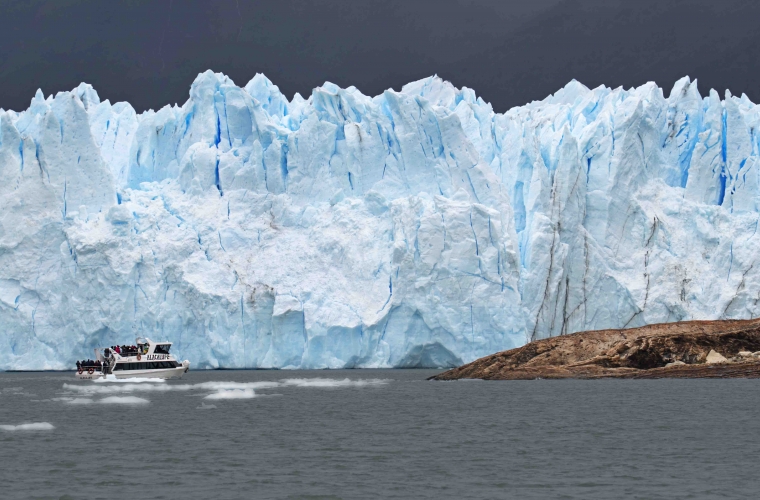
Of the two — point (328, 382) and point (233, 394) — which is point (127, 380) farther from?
point (233, 394)

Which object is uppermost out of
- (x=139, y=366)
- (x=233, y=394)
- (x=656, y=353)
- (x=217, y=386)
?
Result: (x=656, y=353)

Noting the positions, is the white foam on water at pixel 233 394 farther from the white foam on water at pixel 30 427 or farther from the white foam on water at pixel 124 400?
the white foam on water at pixel 30 427

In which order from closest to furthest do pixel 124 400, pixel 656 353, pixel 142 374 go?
pixel 124 400
pixel 656 353
pixel 142 374

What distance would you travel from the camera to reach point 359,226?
3984 centimetres

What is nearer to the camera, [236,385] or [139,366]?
[236,385]

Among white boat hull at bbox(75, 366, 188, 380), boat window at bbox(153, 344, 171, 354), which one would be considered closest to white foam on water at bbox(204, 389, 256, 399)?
white boat hull at bbox(75, 366, 188, 380)

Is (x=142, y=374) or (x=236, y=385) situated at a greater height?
(x=142, y=374)

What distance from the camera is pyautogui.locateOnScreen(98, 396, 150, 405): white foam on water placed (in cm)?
2503

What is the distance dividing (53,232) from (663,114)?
25.5 metres

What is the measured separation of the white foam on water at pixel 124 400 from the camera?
25.0 metres

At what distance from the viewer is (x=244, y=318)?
38.0 m

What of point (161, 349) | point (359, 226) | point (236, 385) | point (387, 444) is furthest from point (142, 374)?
point (387, 444)

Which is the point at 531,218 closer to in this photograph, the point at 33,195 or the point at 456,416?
the point at 33,195

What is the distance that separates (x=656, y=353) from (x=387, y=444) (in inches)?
664
